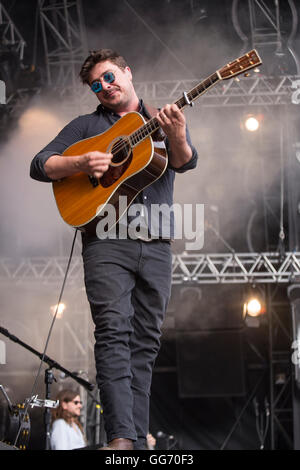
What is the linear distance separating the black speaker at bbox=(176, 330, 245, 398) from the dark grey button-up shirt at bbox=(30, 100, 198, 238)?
6.97 m

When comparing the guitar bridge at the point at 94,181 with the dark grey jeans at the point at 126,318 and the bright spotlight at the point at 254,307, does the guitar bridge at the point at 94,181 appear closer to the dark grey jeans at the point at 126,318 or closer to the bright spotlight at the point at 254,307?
the dark grey jeans at the point at 126,318

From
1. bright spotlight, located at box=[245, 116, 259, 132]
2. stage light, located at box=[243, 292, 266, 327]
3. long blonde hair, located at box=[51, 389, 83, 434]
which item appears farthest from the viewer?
stage light, located at box=[243, 292, 266, 327]

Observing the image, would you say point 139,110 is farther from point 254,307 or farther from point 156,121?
point 254,307

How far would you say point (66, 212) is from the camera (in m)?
2.67

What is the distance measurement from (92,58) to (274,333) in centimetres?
785

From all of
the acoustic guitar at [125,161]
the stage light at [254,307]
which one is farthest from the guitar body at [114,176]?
the stage light at [254,307]

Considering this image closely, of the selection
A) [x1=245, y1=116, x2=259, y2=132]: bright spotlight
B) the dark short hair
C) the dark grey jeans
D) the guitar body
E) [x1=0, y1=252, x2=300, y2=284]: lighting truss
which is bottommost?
the dark grey jeans

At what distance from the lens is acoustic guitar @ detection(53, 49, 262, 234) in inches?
98.6

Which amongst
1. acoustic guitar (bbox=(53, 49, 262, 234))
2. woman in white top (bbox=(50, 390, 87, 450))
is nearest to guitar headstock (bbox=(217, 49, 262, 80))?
acoustic guitar (bbox=(53, 49, 262, 234))

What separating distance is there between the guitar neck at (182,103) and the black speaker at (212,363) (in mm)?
7185

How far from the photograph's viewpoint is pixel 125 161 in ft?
8.36

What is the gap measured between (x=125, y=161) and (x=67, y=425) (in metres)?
4.25

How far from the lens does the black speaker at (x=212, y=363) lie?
371 inches

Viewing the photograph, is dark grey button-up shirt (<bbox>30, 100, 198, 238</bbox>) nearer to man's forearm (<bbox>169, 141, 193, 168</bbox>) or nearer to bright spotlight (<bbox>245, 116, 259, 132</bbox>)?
man's forearm (<bbox>169, 141, 193, 168</bbox>)
